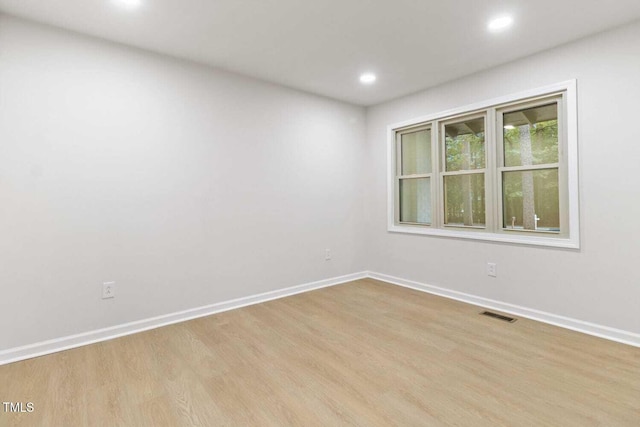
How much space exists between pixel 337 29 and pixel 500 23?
1.26m

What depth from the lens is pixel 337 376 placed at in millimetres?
2105

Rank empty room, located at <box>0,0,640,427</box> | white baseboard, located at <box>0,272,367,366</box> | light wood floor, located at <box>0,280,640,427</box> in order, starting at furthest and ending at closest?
white baseboard, located at <box>0,272,367,366</box>
empty room, located at <box>0,0,640,427</box>
light wood floor, located at <box>0,280,640,427</box>

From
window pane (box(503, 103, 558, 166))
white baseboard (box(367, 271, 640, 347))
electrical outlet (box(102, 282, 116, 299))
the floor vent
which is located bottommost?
the floor vent

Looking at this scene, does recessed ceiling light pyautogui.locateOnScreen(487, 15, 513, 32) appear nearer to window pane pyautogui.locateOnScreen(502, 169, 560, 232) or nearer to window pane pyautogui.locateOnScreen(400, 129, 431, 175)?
window pane pyautogui.locateOnScreen(502, 169, 560, 232)

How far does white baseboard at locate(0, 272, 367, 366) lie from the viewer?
7.76ft

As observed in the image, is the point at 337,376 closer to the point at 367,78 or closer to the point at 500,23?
the point at 500,23

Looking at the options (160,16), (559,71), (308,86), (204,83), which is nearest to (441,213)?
(559,71)

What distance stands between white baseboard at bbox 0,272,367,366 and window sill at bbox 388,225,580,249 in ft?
4.94

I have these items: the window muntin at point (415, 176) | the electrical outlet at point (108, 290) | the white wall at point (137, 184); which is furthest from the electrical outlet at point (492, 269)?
the electrical outlet at point (108, 290)

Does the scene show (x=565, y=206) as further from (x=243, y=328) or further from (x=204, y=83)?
(x=204, y=83)

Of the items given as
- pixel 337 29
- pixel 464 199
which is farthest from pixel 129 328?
pixel 464 199

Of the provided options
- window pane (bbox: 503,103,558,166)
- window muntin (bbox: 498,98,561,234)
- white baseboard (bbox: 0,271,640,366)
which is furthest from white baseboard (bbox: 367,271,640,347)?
window pane (bbox: 503,103,558,166)

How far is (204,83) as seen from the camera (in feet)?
10.5

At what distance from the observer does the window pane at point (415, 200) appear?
4125 mm
